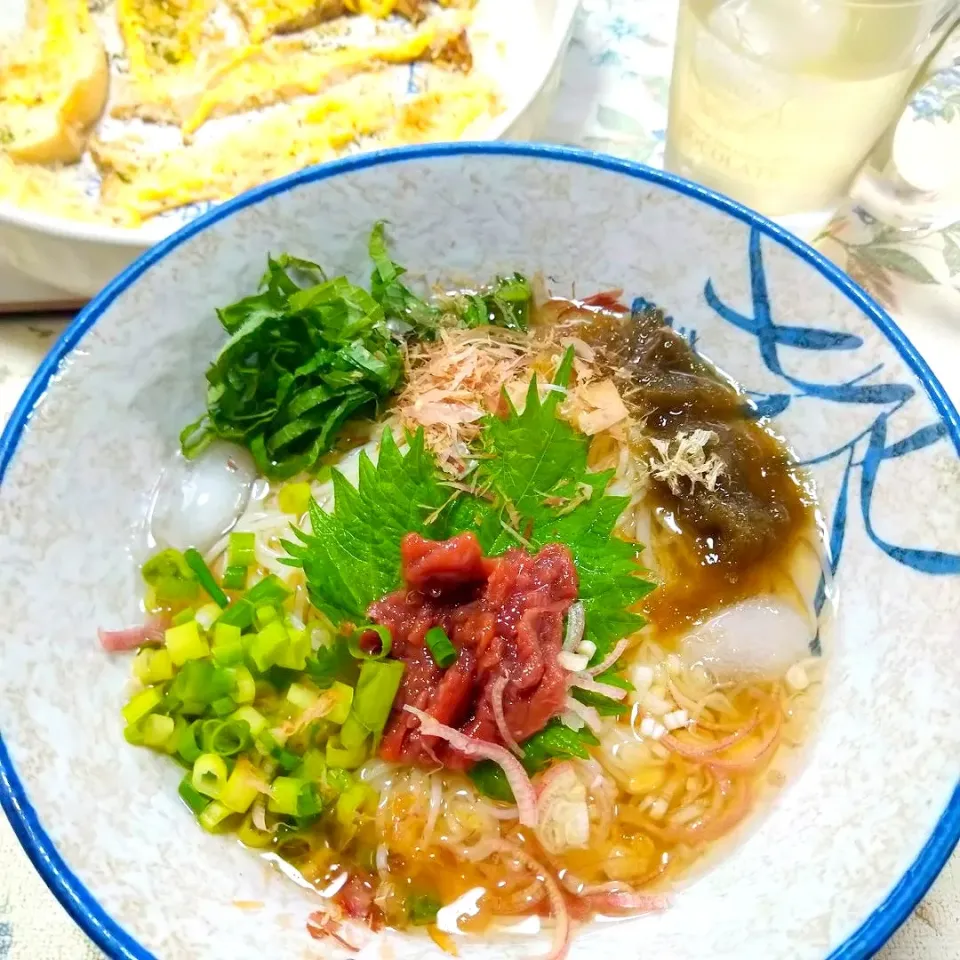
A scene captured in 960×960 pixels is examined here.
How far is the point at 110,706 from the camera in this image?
1630 mm

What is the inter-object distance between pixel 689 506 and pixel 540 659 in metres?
0.58

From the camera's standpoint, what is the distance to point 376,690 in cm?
154

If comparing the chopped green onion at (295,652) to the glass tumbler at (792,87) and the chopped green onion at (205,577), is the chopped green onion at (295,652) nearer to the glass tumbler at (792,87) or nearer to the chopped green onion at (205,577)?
the chopped green onion at (205,577)

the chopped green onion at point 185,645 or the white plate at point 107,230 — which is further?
the white plate at point 107,230

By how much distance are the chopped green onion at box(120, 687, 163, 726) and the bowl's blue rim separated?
258 millimetres

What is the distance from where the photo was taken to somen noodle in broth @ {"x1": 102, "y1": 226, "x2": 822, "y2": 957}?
1.59 metres

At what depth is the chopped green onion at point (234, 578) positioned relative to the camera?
1.82 m

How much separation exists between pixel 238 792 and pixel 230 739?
96mm

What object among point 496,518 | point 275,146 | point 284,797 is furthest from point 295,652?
point 275,146

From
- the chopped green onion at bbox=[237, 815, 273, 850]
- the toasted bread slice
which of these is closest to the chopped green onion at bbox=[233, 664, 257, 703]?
the chopped green onion at bbox=[237, 815, 273, 850]

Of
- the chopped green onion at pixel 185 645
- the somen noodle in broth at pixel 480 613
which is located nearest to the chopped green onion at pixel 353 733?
the somen noodle in broth at pixel 480 613

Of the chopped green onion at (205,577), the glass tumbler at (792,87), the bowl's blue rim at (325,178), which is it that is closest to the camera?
the bowl's blue rim at (325,178)

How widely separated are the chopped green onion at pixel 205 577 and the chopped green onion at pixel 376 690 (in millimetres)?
400

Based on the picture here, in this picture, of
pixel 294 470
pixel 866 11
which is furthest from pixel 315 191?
pixel 866 11
